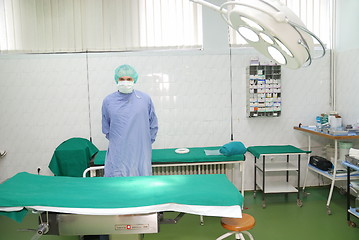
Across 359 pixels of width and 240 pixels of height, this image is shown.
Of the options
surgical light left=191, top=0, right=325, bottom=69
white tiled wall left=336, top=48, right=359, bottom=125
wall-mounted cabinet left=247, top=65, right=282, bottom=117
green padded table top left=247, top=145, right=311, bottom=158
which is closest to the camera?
surgical light left=191, top=0, right=325, bottom=69

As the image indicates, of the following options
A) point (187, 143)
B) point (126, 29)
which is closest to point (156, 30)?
point (126, 29)

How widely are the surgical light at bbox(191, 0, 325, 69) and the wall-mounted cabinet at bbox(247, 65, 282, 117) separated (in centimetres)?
270

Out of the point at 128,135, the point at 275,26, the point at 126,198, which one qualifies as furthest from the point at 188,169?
the point at 275,26

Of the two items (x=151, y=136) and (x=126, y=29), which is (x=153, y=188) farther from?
(x=126, y=29)

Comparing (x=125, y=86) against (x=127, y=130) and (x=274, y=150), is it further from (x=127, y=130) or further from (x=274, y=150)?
(x=274, y=150)

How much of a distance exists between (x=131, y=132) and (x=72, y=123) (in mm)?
1821

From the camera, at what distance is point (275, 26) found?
1380 millimetres

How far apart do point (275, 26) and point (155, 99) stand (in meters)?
3.17

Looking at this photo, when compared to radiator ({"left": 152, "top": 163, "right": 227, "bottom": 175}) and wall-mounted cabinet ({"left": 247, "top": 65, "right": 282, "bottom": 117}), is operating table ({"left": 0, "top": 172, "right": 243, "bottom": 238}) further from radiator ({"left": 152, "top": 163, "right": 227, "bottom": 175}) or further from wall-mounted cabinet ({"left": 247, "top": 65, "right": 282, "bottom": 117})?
wall-mounted cabinet ({"left": 247, "top": 65, "right": 282, "bottom": 117})

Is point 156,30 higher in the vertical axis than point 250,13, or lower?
higher

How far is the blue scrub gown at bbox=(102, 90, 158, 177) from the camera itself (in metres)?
2.96

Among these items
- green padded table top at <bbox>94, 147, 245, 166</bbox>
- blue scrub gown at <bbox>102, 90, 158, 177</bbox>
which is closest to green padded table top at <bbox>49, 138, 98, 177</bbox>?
green padded table top at <bbox>94, 147, 245, 166</bbox>

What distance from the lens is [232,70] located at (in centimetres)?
450

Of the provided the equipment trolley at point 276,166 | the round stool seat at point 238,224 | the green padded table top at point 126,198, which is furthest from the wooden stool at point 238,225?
the equipment trolley at point 276,166
